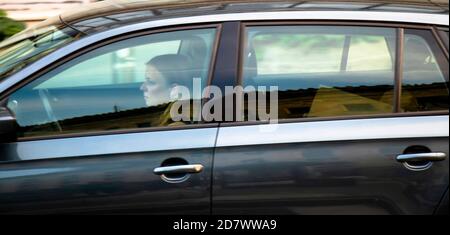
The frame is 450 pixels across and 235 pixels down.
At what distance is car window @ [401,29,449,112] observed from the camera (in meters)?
2.71

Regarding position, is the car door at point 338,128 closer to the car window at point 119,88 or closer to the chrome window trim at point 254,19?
the chrome window trim at point 254,19

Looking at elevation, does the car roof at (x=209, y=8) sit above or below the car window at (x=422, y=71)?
above

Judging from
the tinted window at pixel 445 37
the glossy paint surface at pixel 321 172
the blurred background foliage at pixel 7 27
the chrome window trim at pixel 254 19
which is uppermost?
the blurred background foliage at pixel 7 27

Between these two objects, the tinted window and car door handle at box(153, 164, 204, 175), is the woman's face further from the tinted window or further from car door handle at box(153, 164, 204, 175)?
the tinted window

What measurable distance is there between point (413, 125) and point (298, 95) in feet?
1.74

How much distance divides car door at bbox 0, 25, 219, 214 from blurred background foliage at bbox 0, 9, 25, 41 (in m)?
3.59

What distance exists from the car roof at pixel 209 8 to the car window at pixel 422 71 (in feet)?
0.55

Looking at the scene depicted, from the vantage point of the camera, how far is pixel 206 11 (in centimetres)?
282

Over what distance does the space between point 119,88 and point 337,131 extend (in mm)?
1040

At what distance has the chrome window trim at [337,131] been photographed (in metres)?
2.62

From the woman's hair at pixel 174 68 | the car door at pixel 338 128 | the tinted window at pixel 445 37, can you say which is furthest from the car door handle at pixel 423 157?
the woman's hair at pixel 174 68

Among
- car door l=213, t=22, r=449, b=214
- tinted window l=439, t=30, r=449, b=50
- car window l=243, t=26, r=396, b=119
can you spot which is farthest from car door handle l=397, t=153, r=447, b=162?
tinted window l=439, t=30, r=449, b=50

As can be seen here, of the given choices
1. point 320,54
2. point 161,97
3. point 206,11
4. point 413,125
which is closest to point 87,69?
point 161,97
